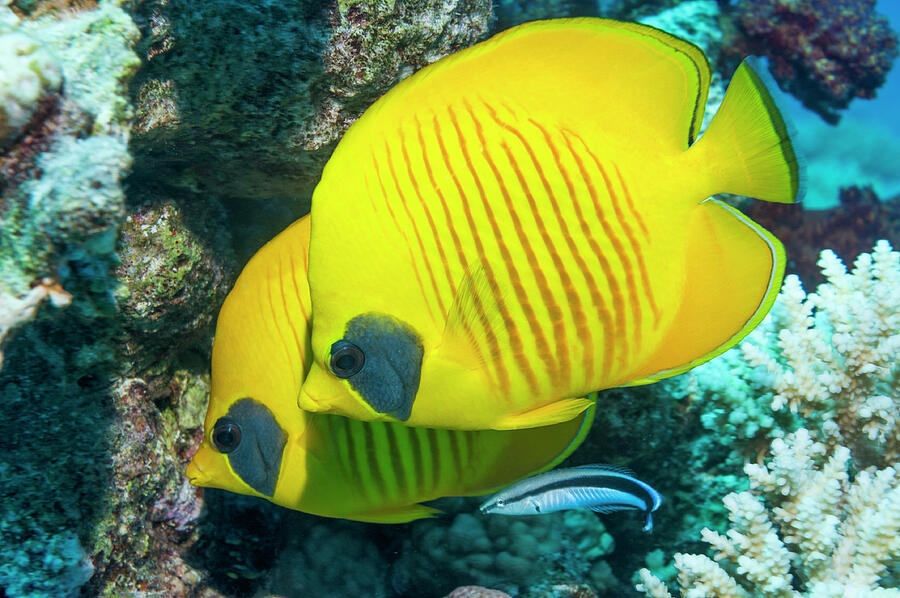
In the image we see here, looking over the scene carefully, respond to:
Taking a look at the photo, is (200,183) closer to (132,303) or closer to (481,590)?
(132,303)

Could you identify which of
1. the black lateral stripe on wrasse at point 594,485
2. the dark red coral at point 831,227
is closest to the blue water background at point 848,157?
the dark red coral at point 831,227

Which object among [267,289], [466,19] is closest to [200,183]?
[267,289]

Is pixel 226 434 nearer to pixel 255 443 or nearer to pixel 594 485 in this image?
pixel 255 443

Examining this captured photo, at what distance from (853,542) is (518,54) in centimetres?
172

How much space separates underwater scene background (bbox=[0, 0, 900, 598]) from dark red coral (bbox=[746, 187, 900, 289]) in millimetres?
2065

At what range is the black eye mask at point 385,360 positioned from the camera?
111 centimetres

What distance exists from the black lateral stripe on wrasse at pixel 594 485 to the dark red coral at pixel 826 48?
3.73m

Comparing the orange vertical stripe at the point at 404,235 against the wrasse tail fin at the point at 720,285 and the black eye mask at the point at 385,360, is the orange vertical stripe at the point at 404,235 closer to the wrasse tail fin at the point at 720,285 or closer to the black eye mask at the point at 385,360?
the black eye mask at the point at 385,360

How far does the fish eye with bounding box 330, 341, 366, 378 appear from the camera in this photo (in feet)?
3.63

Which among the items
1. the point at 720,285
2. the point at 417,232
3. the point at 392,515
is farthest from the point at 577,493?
the point at 417,232

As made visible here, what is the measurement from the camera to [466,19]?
5.79 feet

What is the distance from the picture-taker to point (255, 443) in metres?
1.42

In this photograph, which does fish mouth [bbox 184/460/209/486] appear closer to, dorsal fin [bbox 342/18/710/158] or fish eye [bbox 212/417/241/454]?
fish eye [bbox 212/417/241/454]

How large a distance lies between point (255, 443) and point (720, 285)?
1.09m
